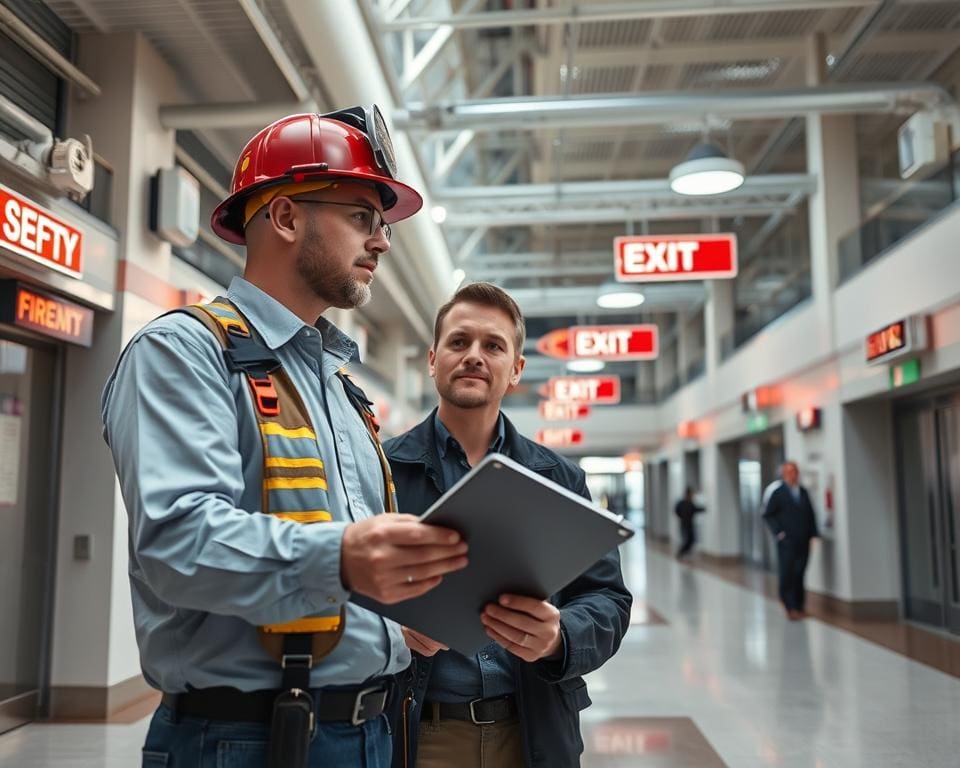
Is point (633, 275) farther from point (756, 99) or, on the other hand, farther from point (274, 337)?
point (274, 337)

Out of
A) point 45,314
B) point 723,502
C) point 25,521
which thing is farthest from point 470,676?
point 723,502

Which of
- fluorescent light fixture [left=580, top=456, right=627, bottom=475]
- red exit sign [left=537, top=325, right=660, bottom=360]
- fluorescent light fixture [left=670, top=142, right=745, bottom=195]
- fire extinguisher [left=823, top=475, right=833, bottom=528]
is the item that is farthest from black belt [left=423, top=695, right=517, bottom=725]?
fluorescent light fixture [left=580, top=456, right=627, bottom=475]

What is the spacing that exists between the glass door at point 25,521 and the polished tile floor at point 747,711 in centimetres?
33

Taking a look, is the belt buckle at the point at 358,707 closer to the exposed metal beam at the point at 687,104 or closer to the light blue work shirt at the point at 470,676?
the light blue work shirt at the point at 470,676

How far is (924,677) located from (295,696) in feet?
24.8

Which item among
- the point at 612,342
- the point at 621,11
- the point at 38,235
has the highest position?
the point at 621,11

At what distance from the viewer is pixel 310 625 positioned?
4.52 ft

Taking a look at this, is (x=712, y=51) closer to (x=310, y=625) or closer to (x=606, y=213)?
(x=606, y=213)

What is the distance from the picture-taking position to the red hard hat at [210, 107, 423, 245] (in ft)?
5.36

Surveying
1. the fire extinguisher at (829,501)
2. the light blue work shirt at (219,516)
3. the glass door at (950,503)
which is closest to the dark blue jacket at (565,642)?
the light blue work shirt at (219,516)

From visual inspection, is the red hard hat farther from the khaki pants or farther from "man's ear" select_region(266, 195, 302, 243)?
the khaki pants

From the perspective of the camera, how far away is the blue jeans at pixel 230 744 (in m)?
1.38

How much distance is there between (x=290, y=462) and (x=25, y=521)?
5.51 meters

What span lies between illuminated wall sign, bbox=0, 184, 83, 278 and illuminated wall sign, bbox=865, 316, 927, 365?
750cm
